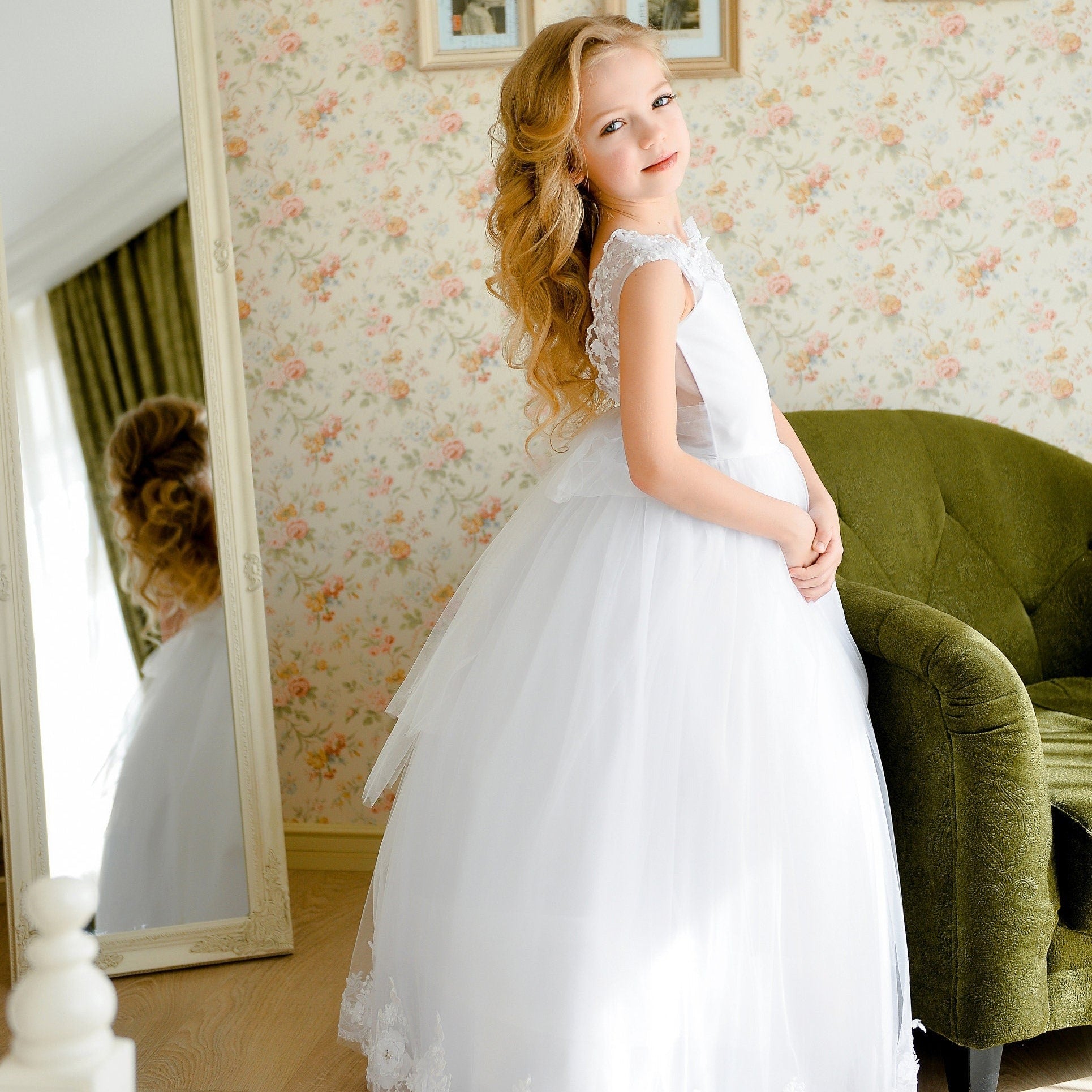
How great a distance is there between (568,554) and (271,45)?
152 centimetres

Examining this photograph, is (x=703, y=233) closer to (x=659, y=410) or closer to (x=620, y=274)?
(x=620, y=274)

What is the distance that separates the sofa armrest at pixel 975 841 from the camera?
4.56 feet

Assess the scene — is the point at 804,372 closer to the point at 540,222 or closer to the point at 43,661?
the point at 540,222

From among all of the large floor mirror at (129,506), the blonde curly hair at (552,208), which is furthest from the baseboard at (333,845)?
the blonde curly hair at (552,208)

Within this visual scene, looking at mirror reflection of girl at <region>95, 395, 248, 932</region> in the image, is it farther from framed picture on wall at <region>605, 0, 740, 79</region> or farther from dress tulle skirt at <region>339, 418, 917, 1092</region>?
framed picture on wall at <region>605, 0, 740, 79</region>

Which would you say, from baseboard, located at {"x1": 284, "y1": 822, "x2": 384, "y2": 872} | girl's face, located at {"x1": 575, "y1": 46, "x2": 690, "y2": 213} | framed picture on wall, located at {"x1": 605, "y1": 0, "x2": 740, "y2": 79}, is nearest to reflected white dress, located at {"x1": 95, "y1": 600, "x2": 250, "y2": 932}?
baseboard, located at {"x1": 284, "y1": 822, "x2": 384, "y2": 872}

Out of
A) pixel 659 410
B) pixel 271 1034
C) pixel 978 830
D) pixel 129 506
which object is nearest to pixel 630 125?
pixel 659 410

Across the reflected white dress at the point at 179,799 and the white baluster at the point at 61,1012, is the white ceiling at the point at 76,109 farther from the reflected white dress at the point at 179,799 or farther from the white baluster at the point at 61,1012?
the white baluster at the point at 61,1012

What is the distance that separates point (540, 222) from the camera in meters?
1.52

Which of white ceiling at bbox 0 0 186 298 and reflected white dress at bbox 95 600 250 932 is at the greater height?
white ceiling at bbox 0 0 186 298

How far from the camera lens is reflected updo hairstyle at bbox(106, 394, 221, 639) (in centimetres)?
202

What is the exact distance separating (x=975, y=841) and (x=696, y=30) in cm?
171

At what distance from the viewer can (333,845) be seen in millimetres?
2484

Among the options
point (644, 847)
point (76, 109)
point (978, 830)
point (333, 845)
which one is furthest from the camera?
point (333, 845)
